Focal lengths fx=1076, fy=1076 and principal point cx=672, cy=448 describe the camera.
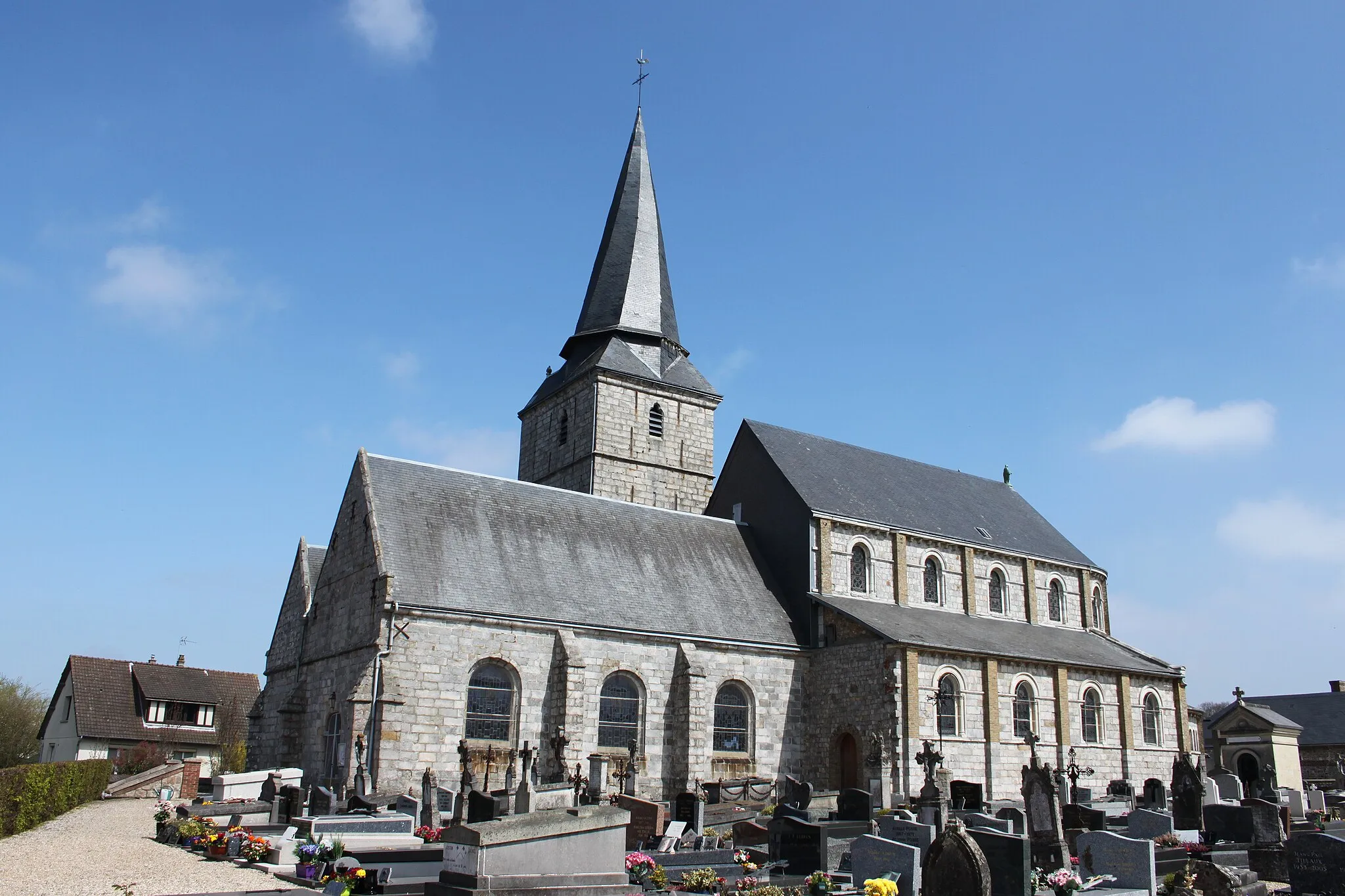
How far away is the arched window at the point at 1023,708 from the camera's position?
28.0 m

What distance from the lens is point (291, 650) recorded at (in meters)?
27.8

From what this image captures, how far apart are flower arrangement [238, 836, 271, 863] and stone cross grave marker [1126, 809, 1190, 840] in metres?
12.7

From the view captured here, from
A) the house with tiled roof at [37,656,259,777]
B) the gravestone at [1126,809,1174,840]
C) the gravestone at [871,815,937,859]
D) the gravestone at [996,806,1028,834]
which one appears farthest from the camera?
the house with tiled roof at [37,656,259,777]

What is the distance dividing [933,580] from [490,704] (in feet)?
48.1

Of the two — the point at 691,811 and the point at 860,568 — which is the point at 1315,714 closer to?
the point at 860,568

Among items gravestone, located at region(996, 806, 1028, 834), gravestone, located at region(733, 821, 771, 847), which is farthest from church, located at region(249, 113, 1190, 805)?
gravestone, located at region(733, 821, 771, 847)

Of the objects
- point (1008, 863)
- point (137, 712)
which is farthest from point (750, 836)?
point (137, 712)

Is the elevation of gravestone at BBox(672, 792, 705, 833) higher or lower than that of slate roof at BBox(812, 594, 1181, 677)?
lower

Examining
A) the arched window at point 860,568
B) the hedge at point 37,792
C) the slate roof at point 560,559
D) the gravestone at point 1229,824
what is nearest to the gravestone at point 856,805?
the gravestone at point 1229,824

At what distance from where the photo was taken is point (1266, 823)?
15.7 metres

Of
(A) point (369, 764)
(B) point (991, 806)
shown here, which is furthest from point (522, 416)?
(B) point (991, 806)

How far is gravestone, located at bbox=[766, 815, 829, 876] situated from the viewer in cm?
1415

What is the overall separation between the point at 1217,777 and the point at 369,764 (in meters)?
20.0

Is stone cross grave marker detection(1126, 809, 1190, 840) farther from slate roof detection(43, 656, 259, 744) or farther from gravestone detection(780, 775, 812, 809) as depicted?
slate roof detection(43, 656, 259, 744)
